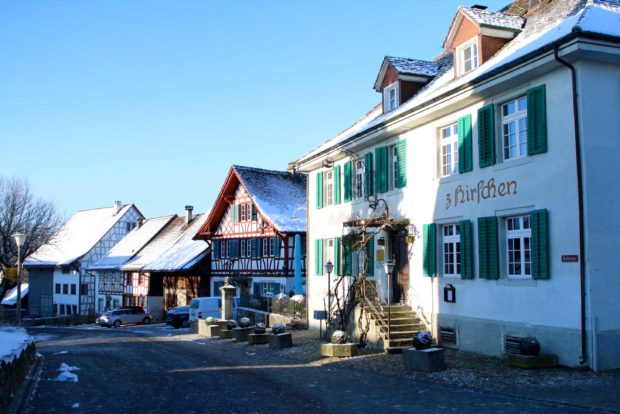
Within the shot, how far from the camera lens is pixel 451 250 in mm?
17156

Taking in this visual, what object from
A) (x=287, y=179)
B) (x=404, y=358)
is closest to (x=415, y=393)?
(x=404, y=358)

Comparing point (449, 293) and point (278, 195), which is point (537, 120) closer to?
point (449, 293)

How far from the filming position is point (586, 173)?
12922 millimetres

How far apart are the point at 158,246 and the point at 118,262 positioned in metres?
4.25

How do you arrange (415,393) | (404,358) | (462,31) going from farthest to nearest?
1. (462,31)
2. (404,358)
3. (415,393)

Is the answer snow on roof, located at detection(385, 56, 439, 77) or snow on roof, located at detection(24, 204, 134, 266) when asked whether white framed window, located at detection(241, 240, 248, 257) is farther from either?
snow on roof, located at detection(24, 204, 134, 266)

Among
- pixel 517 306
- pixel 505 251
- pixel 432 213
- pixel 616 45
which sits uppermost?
pixel 616 45

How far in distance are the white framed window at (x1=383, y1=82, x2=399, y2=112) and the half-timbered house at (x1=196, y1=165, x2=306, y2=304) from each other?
1446 cm

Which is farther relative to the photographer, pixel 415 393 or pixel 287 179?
pixel 287 179

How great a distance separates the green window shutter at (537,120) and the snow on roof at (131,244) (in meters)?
43.8

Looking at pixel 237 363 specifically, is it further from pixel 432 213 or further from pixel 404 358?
pixel 432 213

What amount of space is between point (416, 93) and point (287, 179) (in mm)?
21487

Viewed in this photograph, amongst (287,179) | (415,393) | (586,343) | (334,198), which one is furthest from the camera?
(287,179)

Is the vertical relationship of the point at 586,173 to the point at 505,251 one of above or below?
above
